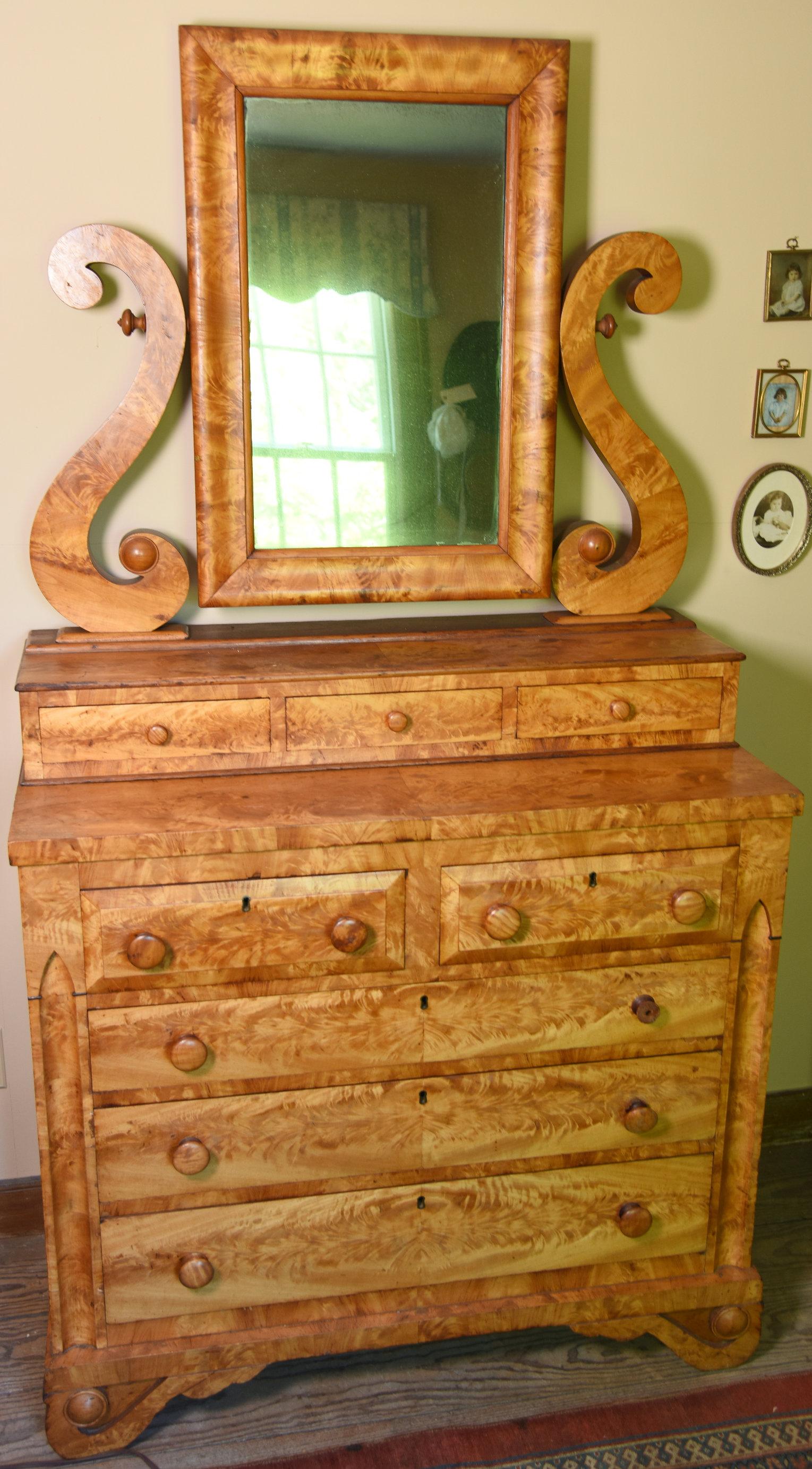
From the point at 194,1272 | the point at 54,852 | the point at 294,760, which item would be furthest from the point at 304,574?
the point at 194,1272

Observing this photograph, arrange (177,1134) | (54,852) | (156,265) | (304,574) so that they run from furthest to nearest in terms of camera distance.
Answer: (304,574), (156,265), (177,1134), (54,852)

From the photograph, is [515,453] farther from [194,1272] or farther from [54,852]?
[194,1272]

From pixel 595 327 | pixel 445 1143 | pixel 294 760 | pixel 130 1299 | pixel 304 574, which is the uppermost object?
pixel 595 327

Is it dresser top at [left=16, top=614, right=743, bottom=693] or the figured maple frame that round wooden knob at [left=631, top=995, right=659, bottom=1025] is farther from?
the figured maple frame

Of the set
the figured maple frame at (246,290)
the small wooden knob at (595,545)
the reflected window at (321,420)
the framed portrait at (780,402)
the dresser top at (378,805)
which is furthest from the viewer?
the framed portrait at (780,402)

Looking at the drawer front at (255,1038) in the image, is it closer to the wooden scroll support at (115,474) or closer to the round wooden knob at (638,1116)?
the round wooden knob at (638,1116)

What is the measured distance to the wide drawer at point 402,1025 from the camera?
2.03 m

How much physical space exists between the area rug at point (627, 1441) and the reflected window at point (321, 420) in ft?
5.41

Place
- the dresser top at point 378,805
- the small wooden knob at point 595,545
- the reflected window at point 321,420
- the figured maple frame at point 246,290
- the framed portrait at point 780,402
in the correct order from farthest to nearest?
the framed portrait at point 780,402 < the small wooden knob at point 595,545 < the reflected window at point 321,420 < the figured maple frame at point 246,290 < the dresser top at point 378,805

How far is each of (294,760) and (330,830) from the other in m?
0.28

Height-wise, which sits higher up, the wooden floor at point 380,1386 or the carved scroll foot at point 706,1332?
the carved scroll foot at point 706,1332

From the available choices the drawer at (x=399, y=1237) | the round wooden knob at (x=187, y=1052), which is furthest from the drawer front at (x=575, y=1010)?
the round wooden knob at (x=187, y=1052)

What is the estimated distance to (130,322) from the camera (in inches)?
87.4

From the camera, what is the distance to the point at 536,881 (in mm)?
2072
